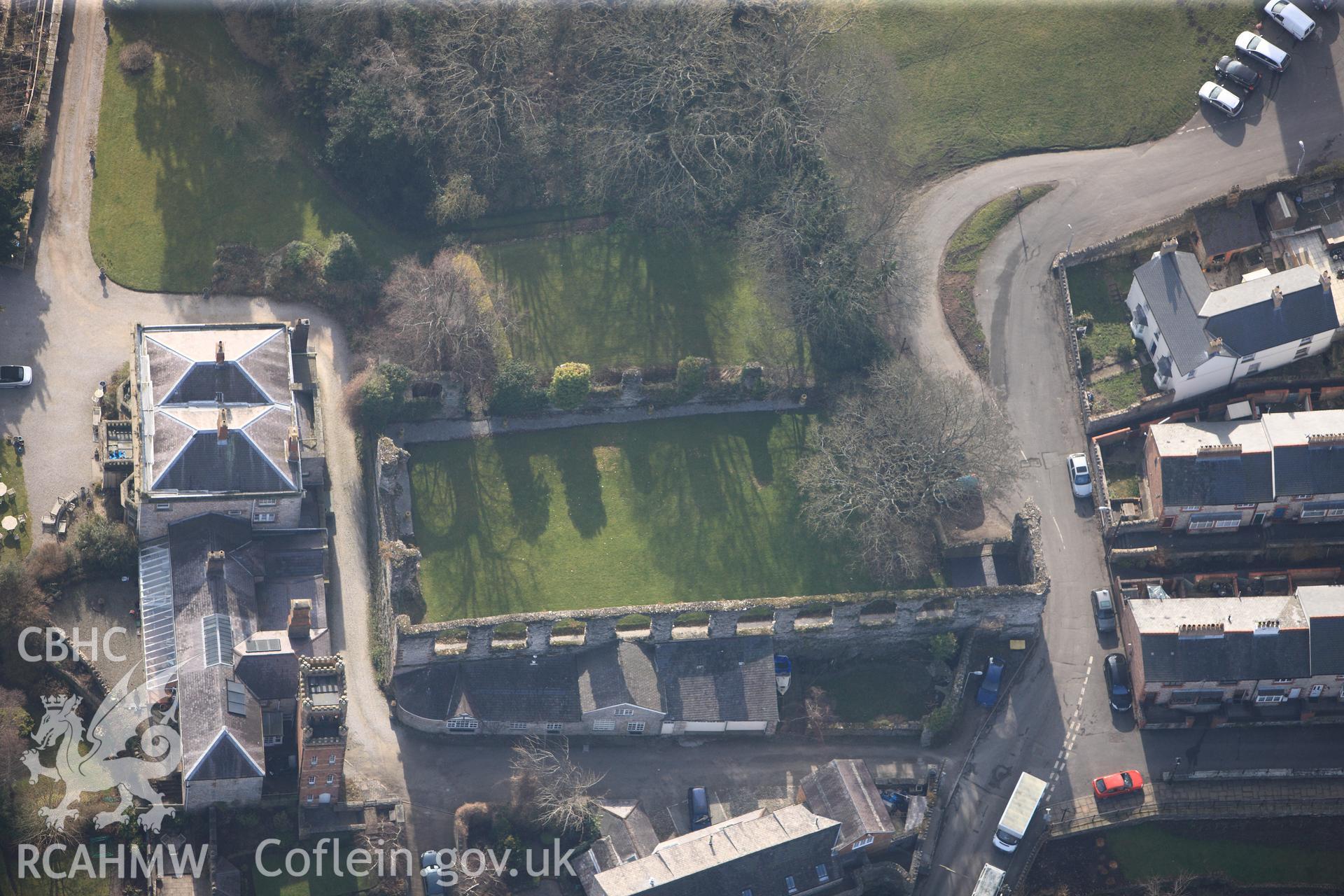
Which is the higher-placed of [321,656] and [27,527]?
[27,527]

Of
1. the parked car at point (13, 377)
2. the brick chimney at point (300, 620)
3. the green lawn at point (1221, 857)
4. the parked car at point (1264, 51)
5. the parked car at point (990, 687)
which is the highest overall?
the parked car at point (1264, 51)

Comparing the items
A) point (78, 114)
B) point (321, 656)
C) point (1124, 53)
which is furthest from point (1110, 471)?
point (78, 114)

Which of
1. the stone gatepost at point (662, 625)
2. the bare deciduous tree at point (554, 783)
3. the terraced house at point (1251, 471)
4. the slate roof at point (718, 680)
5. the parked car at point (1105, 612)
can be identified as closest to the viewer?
the bare deciduous tree at point (554, 783)

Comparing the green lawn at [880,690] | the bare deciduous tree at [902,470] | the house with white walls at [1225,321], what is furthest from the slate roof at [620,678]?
the house with white walls at [1225,321]

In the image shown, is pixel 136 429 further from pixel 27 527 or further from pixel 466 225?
pixel 466 225

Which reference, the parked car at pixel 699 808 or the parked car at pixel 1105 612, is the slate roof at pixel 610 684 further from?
the parked car at pixel 1105 612

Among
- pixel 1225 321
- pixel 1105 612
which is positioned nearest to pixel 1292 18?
pixel 1225 321

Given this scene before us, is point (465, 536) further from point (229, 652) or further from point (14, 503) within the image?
point (14, 503)
